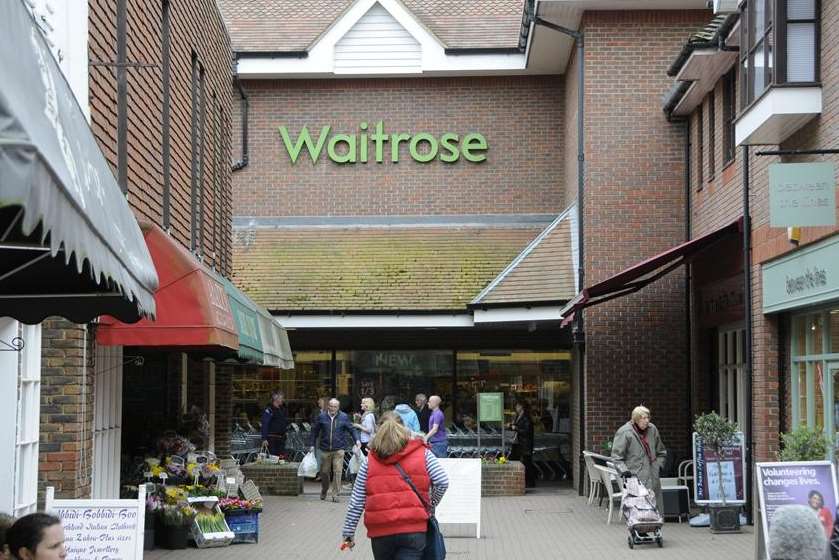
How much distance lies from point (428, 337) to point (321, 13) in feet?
26.2

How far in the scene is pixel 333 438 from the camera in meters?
21.4

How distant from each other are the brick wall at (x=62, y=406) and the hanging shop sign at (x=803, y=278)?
298 inches

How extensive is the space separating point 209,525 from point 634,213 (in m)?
10.7

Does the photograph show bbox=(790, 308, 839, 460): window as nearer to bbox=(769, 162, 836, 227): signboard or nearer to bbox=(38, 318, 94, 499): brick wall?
bbox=(769, 162, 836, 227): signboard

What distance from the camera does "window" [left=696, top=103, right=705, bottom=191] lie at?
70.7ft

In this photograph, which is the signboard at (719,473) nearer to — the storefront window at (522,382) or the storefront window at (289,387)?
the storefront window at (522,382)

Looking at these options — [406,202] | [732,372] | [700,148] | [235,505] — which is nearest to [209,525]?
[235,505]

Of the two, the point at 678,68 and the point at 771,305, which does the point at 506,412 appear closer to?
the point at 678,68

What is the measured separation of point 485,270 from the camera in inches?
1027

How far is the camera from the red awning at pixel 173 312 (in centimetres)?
1130

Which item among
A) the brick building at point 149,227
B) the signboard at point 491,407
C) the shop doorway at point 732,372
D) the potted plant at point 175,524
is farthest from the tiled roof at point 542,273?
the potted plant at point 175,524

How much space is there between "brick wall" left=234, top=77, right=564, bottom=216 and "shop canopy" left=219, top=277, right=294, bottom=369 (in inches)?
287

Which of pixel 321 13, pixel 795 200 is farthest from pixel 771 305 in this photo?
pixel 321 13

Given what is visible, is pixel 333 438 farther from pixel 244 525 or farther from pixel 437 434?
pixel 244 525
